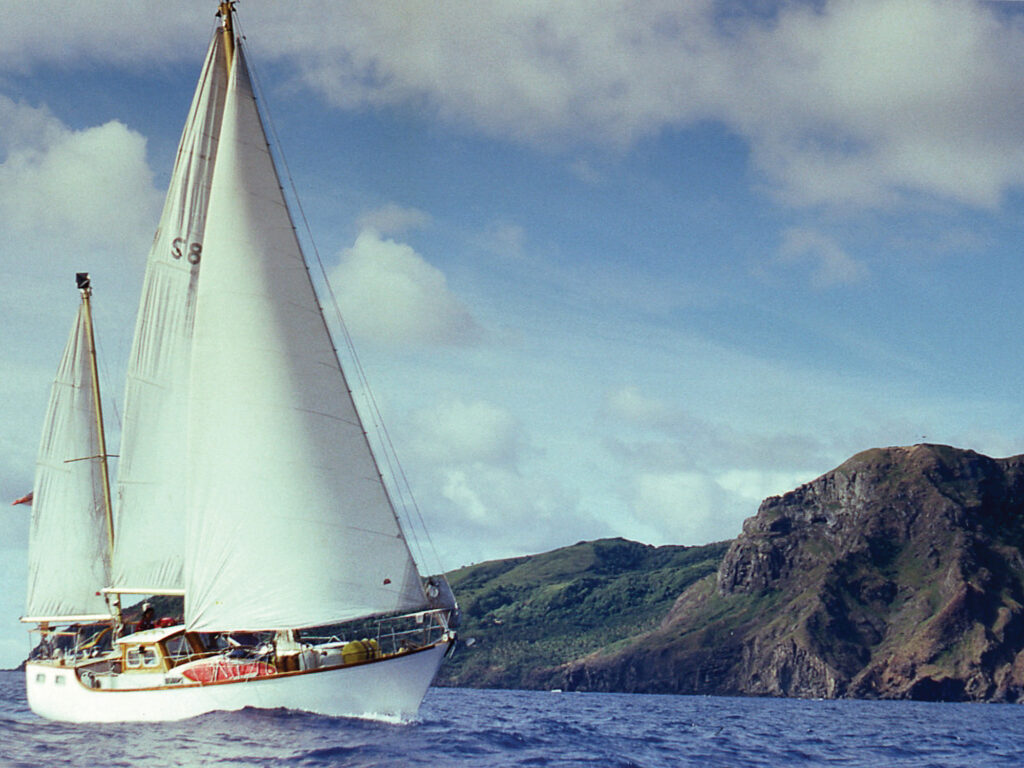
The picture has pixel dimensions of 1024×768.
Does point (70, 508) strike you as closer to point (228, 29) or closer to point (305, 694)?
point (305, 694)

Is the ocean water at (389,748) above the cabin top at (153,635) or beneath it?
beneath

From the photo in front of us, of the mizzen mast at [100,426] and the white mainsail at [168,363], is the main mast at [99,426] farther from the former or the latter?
the white mainsail at [168,363]

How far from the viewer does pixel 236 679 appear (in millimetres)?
40438

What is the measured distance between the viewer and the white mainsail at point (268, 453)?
4069 cm

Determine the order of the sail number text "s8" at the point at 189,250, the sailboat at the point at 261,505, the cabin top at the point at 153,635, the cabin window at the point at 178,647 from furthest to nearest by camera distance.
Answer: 1. the sail number text "s8" at the point at 189,250
2. the cabin window at the point at 178,647
3. the cabin top at the point at 153,635
4. the sailboat at the point at 261,505

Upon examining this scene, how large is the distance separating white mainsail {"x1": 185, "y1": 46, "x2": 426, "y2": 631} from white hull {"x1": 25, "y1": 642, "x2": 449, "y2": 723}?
7.06 feet

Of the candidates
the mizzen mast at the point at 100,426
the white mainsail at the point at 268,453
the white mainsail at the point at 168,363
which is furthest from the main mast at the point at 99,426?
the white mainsail at the point at 268,453

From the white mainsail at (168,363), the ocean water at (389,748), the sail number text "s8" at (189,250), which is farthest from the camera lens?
the sail number text "s8" at (189,250)

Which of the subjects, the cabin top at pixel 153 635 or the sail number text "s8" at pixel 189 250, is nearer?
the cabin top at pixel 153 635

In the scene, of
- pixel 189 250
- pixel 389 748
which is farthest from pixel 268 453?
pixel 389 748

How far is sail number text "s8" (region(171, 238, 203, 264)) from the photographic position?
4647cm

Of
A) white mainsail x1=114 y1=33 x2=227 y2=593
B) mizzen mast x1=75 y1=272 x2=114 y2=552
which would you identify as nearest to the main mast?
mizzen mast x1=75 y1=272 x2=114 y2=552

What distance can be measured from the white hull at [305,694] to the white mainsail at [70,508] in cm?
971

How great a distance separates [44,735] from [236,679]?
893 cm
